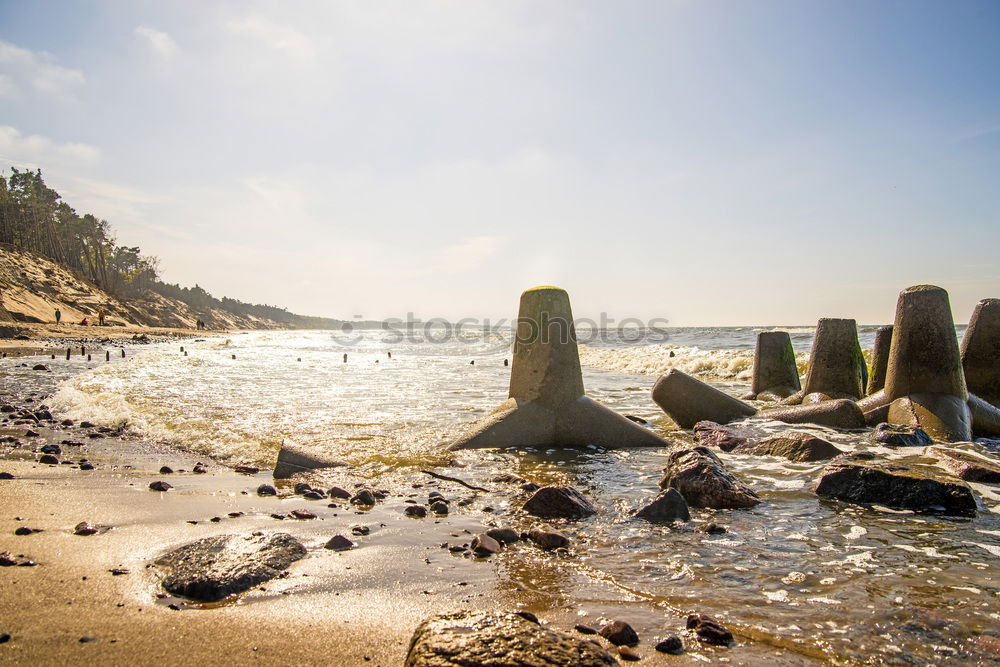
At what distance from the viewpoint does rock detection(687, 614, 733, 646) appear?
242 centimetres

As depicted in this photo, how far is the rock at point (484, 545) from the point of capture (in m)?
3.51

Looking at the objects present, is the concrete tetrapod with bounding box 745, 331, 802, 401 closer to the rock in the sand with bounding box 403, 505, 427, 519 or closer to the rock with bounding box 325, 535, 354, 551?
the rock in the sand with bounding box 403, 505, 427, 519

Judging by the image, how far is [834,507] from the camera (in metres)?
4.58

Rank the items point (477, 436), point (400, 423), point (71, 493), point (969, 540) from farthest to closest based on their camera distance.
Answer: point (400, 423)
point (477, 436)
point (71, 493)
point (969, 540)

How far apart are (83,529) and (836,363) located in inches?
480

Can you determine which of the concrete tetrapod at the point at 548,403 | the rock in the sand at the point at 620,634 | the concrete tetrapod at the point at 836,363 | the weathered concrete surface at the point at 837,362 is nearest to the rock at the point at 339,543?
the rock in the sand at the point at 620,634

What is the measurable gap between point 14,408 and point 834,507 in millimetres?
12670

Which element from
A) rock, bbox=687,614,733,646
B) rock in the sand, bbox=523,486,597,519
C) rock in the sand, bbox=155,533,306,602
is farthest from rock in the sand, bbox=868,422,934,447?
rock in the sand, bbox=155,533,306,602

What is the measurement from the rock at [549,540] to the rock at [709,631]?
47.5 inches

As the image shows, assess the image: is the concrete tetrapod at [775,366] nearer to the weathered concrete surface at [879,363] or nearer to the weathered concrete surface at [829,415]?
the weathered concrete surface at [879,363]

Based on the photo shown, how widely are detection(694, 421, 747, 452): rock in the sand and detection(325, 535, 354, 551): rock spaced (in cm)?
538

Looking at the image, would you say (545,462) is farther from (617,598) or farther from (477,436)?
(617,598)

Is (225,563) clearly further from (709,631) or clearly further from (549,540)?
(709,631)

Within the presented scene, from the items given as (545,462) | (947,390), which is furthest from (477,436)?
(947,390)
